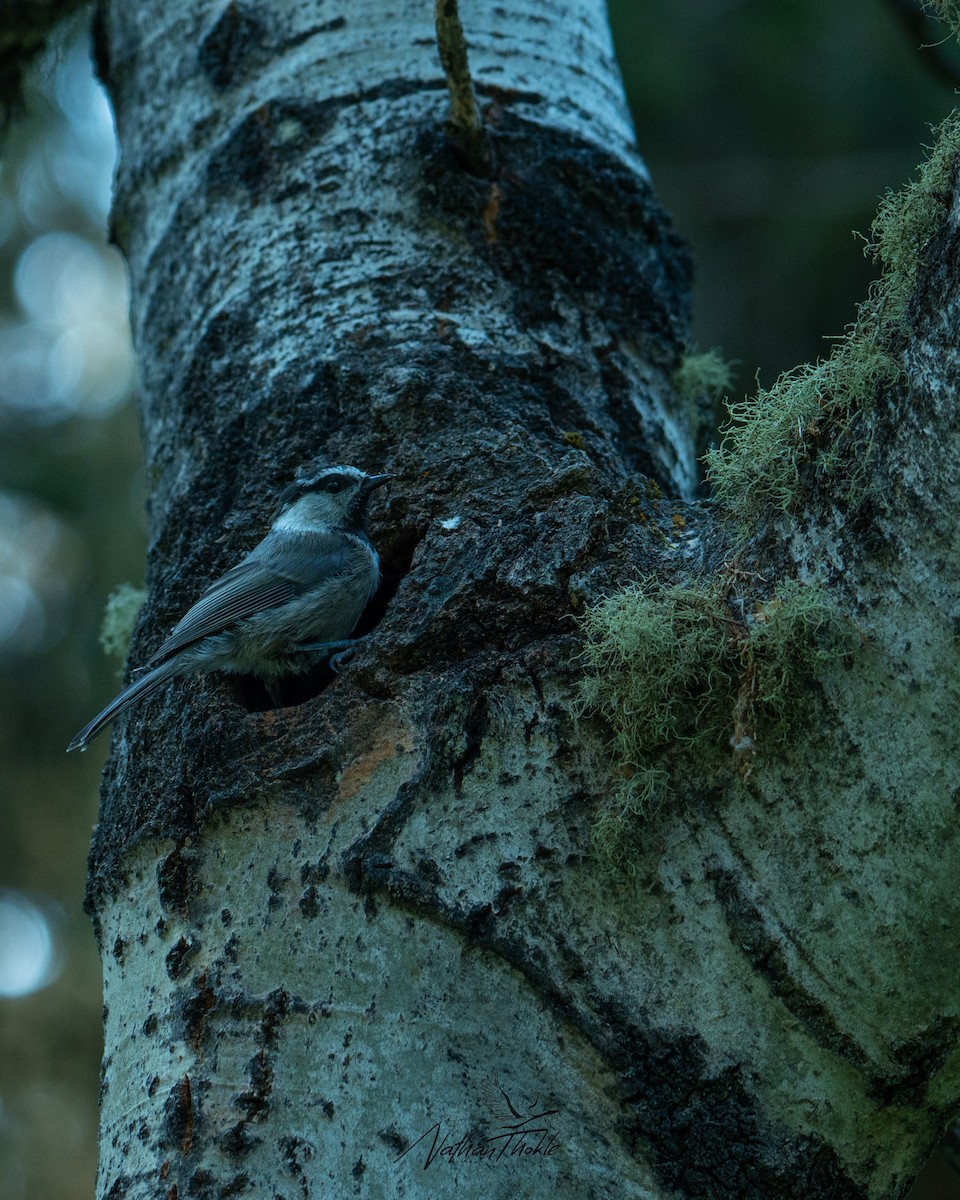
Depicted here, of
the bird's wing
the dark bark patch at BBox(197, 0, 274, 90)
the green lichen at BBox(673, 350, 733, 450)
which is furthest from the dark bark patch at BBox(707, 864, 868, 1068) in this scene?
the dark bark patch at BBox(197, 0, 274, 90)

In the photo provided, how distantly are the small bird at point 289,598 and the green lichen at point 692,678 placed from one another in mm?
691

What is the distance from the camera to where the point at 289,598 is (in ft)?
9.09

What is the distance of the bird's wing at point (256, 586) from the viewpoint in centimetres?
225

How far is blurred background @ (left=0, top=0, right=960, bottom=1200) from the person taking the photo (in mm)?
5543

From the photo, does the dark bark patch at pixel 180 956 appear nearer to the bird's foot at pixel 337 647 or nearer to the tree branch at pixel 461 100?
the bird's foot at pixel 337 647

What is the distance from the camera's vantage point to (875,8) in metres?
5.84

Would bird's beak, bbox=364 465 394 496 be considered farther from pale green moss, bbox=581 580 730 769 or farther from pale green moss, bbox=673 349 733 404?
pale green moss, bbox=673 349 733 404

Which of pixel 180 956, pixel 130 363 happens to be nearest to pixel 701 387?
pixel 180 956

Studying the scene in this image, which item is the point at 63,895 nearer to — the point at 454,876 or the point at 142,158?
the point at 142,158

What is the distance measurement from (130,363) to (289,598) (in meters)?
5.01

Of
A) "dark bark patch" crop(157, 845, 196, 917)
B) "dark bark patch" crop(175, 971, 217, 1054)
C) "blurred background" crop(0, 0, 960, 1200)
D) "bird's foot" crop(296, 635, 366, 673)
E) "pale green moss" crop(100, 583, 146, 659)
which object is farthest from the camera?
"blurred background" crop(0, 0, 960, 1200)

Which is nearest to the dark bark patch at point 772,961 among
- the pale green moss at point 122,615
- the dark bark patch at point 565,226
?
the dark bark patch at point 565,226

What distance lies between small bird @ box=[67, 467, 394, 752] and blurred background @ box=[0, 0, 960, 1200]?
308 centimetres

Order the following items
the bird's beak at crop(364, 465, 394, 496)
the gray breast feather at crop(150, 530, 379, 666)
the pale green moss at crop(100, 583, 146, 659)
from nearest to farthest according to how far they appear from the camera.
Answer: the bird's beak at crop(364, 465, 394, 496)
the gray breast feather at crop(150, 530, 379, 666)
the pale green moss at crop(100, 583, 146, 659)
